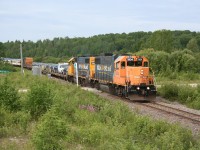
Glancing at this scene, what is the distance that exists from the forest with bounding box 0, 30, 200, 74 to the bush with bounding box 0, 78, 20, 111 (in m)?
33.5

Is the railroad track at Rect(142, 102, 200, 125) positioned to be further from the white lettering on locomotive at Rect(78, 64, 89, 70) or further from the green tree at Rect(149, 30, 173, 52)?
the green tree at Rect(149, 30, 173, 52)

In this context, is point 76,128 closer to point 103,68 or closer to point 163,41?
point 103,68

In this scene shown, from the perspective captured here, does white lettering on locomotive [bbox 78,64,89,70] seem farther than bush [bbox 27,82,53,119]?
Yes

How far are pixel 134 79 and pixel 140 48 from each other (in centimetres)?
8337

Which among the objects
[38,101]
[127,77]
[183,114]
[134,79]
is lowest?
[183,114]

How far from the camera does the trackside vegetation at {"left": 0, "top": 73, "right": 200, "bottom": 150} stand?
9.48 metres

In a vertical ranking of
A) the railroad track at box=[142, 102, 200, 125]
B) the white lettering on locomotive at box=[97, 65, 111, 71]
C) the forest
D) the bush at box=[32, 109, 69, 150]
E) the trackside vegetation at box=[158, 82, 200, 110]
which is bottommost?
the railroad track at box=[142, 102, 200, 125]

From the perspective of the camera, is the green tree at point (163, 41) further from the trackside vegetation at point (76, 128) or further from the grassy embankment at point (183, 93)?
the trackside vegetation at point (76, 128)

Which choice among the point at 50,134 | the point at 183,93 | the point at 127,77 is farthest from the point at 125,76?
the point at 50,134

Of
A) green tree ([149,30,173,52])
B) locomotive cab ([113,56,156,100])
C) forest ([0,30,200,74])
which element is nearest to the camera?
locomotive cab ([113,56,156,100])

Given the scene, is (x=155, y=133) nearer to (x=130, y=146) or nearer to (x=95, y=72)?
(x=130, y=146)

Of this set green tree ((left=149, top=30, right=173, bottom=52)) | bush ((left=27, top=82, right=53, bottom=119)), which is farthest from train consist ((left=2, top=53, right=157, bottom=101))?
green tree ((left=149, top=30, right=173, bottom=52))

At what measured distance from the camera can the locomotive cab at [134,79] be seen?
23.8 meters

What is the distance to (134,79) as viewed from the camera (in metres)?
24.2
